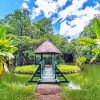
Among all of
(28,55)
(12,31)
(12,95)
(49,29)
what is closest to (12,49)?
(12,95)

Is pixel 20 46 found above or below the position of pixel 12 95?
above

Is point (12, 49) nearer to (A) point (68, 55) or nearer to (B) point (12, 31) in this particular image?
(B) point (12, 31)

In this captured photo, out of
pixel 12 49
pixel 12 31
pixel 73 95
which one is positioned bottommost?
pixel 73 95

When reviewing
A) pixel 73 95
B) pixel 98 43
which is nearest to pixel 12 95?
pixel 73 95

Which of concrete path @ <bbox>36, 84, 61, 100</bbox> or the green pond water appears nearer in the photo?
concrete path @ <bbox>36, 84, 61, 100</bbox>

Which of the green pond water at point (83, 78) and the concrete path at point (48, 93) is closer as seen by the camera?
the concrete path at point (48, 93)

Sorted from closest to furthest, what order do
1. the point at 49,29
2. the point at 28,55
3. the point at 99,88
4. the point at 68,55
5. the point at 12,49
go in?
1. the point at 12,49
2. the point at 99,88
3. the point at 28,55
4. the point at 68,55
5. the point at 49,29

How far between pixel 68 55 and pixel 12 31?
9422 mm

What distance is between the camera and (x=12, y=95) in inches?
448

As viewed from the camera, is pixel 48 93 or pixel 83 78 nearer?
pixel 48 93

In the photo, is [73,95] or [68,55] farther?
[68,55]

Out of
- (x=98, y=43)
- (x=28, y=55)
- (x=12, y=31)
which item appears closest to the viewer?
(x=98, y=43)

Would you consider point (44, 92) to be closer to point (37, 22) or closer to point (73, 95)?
point (73, 95)

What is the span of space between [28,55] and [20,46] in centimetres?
145
